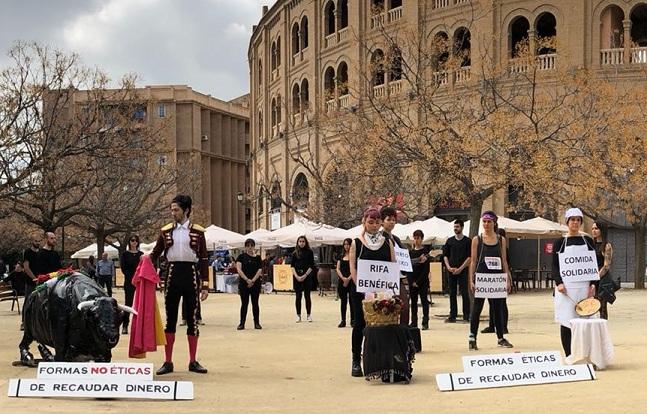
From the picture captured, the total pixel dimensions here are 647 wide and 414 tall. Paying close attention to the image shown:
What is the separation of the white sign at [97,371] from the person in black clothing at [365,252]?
8.17ft

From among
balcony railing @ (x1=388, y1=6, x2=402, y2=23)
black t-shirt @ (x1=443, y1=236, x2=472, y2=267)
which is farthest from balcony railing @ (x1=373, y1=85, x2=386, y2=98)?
black t-shirt @ (x1=443, y1=236, x2=472, y2=267)

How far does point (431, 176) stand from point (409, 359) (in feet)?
37.6

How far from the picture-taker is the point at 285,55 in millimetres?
55125

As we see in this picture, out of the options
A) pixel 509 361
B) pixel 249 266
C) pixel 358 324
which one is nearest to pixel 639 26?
pixel 249 266

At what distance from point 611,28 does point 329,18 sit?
52.7 feet

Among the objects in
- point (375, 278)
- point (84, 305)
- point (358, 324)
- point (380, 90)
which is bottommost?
point (358, 324)

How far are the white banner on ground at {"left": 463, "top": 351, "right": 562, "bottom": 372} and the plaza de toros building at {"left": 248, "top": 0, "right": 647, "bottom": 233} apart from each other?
16394 millimetres

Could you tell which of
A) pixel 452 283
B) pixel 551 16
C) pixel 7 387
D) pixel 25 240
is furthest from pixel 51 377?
pixel 25 240

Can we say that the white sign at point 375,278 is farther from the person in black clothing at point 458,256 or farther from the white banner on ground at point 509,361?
the person in black clothing at point 458,256

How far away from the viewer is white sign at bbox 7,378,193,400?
8578 mm

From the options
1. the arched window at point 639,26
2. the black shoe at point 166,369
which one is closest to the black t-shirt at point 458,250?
the black shoe at point 166,369

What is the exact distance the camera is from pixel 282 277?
35344mm

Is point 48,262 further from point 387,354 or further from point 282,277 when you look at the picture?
point 282,277

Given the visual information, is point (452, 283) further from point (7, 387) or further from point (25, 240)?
point (25, 240)
